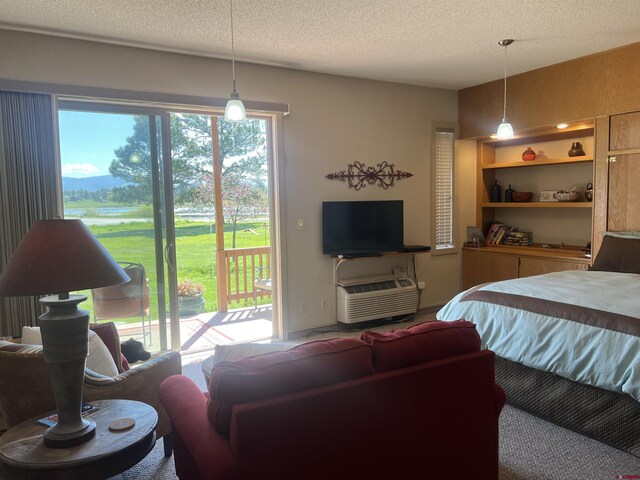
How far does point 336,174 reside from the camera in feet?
16.0

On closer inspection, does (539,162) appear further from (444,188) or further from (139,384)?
(139,384)

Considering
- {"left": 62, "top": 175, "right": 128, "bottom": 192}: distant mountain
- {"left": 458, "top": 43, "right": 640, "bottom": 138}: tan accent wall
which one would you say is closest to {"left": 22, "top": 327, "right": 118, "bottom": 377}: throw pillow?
{"left": 62, "top": 175, "right": 128, "bottom": 192}: distant mountain

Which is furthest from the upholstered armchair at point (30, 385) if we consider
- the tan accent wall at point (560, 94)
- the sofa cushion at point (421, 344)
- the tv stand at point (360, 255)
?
the tan accent wall at point (560, 94)

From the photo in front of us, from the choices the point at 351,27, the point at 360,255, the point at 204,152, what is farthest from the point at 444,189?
the point at 204,152

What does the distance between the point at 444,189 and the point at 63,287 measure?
15.8 ft

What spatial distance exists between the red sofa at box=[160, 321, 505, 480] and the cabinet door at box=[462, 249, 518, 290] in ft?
11.5

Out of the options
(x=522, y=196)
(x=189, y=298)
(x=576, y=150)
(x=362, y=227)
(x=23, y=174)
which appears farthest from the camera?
(x=189, y=298)

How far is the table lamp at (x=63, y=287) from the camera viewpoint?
5.38ft

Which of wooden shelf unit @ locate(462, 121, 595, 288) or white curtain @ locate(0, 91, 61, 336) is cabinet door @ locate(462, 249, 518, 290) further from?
white curtain @ locate(0, 91, 61, 336)

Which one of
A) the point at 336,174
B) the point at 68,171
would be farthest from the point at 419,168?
the point at 68,171

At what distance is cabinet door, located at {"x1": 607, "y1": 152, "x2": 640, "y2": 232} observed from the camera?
13.4 feet

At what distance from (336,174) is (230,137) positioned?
1782 millimetres

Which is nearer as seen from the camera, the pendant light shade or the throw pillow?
the throw pillow

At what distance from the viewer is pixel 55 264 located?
1664 millimetres
